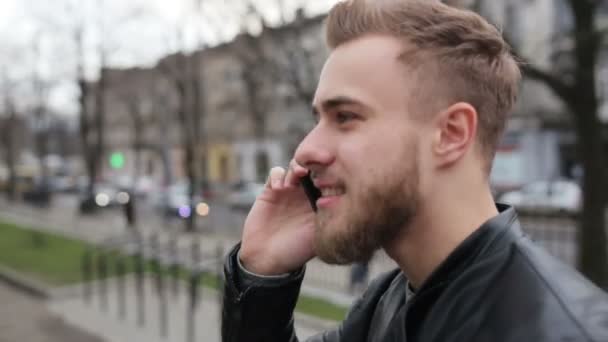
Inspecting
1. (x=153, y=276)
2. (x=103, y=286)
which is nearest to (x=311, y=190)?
(x=103, y=286)

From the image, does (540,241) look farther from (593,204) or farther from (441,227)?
(441,227)

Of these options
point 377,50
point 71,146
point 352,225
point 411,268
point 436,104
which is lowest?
point 71,146

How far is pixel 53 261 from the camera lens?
12688mm

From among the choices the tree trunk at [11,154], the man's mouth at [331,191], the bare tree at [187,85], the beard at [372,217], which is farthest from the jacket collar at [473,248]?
the tree trunk at [11,154]

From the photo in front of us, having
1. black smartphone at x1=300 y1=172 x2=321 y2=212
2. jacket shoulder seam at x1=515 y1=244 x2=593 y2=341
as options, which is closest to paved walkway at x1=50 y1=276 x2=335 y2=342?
black smartphone at x1=300 y1=172 x2=321 y2=212

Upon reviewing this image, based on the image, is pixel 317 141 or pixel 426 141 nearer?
pixel 426 141

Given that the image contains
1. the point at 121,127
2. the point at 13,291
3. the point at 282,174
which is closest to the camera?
the point at 282,174

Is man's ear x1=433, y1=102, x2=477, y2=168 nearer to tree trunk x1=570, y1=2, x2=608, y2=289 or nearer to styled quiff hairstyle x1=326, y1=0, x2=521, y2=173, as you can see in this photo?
styled quiff hairstyle x1=326, y1=0, x2=521, y2=173

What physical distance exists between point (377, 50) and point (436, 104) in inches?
7.7

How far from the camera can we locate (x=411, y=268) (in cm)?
142

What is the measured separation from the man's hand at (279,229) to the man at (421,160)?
0.77 ft

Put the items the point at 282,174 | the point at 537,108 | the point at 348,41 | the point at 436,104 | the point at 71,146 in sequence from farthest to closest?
the point at 71,146 < the point at 537,108 < the point at 282,174 < the point at 348,41 < the point at 436,104

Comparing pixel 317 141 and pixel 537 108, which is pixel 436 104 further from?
pixel 537 108

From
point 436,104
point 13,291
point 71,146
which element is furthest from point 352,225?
point 71,146
